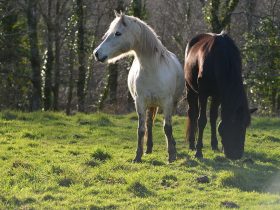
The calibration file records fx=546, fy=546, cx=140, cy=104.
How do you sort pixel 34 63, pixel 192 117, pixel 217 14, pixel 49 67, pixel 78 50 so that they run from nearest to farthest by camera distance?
pixel 192 117
pixel 34 63
pixel 217 14
pixel 78 50
pixel 49 67

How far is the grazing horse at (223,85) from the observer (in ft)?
27.1

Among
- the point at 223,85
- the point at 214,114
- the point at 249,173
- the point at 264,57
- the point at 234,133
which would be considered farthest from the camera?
the point at 264,57

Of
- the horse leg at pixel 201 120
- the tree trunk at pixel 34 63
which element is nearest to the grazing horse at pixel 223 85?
the horse leg at pixel 201 120

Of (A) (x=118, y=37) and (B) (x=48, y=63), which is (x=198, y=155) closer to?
(A) (x=118, y=37)

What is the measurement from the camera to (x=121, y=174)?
7.71 metres

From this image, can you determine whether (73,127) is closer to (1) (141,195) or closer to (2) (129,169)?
(2) (129,169)

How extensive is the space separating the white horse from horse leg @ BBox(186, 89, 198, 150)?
4.18ft

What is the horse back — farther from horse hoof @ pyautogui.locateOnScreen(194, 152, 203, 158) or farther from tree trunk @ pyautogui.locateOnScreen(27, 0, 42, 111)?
tree trunk @ pyautogui.locateOnScreen(27, 0, 42, 111)

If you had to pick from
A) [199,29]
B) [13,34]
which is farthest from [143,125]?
[199,29]

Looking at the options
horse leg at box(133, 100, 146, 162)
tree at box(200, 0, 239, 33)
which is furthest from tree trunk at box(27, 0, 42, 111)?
horse leg at box(133, 100, 146, 162)

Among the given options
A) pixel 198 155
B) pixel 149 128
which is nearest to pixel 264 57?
pixel 149 128

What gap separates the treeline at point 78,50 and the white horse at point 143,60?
31.6 feet

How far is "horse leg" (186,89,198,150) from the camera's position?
402 inches

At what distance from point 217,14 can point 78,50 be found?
545 cm
